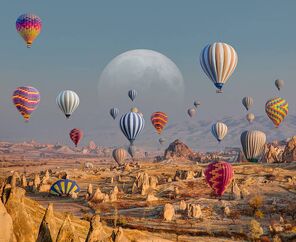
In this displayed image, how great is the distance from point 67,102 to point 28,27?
21392 millimetres

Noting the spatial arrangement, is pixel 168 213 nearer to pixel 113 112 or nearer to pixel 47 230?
pixel 47 230

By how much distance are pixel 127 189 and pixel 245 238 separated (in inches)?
1101

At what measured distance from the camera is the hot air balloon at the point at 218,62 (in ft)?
240

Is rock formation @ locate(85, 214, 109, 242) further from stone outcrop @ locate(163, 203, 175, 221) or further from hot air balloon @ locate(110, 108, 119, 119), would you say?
hot air balloon @ locate(110, 108, 119, 119)

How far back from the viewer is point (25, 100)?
8669 centimetres

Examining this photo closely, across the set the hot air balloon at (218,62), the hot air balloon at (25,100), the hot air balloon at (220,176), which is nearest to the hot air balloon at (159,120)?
the hot air balloon at (25,100)

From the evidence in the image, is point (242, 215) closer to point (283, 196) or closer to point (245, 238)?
point (245, 238)

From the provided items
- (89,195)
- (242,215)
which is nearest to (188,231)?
(242,215)

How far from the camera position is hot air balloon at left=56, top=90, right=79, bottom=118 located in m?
99.4

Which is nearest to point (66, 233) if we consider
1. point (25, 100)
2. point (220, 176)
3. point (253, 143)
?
point (220, 176)

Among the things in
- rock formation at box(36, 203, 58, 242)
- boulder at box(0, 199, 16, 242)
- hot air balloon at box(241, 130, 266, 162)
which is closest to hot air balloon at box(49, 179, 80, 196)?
hot air balloon at box(241, 130, 266, 162)

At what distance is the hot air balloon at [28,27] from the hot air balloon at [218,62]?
109ft

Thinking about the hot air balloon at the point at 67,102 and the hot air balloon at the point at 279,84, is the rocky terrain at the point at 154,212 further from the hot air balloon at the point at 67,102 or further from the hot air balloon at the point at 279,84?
the hot air balloon at the point at 279,84

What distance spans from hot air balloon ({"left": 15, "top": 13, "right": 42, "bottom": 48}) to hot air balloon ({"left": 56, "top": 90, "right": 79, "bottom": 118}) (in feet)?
62.2
